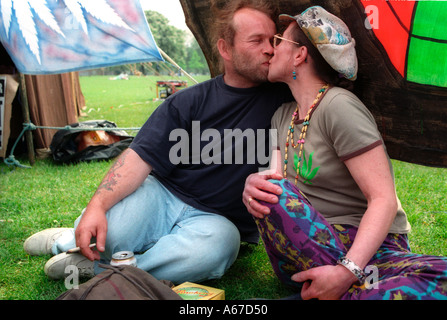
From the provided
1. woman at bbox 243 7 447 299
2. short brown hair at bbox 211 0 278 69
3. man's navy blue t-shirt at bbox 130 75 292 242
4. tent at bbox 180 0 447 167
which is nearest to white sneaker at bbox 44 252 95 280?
man's navy blue t-shirt at bbox 130 75 292 242

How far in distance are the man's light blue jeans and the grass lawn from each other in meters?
0.24

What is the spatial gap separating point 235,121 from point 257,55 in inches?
14.9

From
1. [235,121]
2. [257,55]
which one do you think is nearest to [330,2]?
[257,55]

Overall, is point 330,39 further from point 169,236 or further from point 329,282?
point 169,236

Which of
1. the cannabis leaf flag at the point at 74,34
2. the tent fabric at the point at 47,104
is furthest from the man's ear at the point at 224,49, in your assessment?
the tent fabric at the point at 47,104

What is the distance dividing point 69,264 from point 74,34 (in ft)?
9.19

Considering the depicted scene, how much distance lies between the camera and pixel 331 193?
78.3 inches

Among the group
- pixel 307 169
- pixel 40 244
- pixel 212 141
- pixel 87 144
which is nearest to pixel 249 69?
pixel 212 141

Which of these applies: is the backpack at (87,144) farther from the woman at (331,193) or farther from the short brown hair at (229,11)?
the woman at (331,193)

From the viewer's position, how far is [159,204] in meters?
2.42

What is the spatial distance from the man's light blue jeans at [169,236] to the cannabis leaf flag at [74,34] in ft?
7.41

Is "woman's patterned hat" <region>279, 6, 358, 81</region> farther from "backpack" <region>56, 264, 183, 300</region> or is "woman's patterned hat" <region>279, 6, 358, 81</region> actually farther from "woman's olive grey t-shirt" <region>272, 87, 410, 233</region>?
"backpack" <region>56, 264, 183, 300</region>
